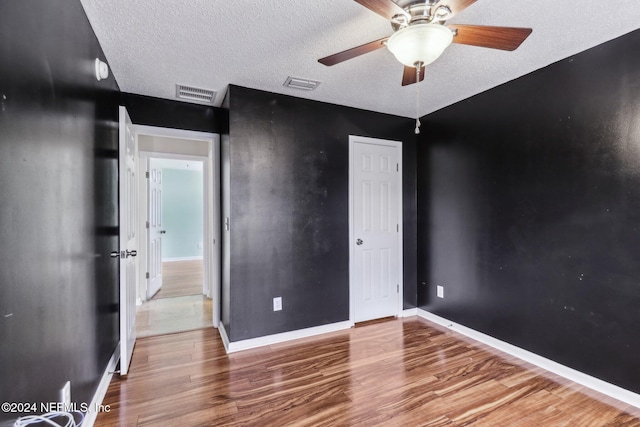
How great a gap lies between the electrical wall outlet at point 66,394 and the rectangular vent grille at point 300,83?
2.49 meters

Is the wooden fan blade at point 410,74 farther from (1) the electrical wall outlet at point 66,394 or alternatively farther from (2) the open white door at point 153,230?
(2) the open white door at point 153,230

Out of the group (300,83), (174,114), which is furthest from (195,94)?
(300,83)

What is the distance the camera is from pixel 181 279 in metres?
5.68

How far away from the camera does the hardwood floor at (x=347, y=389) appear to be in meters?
1.88

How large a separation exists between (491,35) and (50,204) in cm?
221

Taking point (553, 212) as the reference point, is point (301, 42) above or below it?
above

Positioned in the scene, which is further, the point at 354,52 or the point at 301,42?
the point at 301,42

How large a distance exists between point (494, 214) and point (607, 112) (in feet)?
3.57

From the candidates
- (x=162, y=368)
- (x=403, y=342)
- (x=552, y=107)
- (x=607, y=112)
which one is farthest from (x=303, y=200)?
(x=607, y=112)

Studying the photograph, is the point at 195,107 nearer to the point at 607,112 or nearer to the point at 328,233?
the point at 328,233

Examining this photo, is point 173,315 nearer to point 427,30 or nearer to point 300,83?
point 300,83

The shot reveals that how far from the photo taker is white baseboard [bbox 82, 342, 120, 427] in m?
1.76

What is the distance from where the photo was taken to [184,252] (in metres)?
8.18

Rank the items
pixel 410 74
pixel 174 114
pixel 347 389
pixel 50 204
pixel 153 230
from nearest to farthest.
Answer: pixel 50 204 < pixel 410 74 < pixel 347 389 < pixel 174 114 < pixel 153 230
